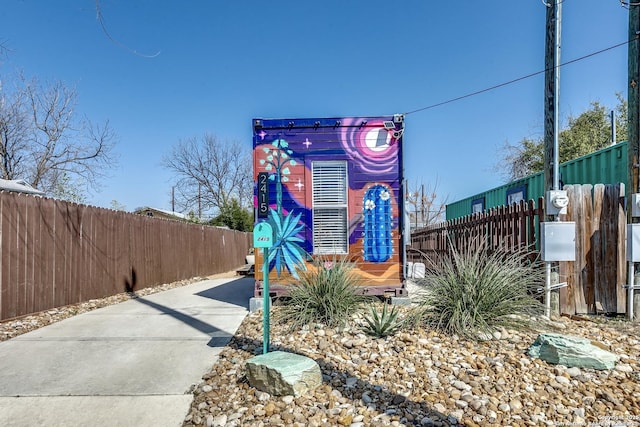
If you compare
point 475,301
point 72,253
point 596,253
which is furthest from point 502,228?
point 72,253

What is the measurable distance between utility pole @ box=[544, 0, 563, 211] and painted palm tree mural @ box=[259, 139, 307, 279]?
12.0ft

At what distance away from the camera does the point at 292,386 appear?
3.10 m

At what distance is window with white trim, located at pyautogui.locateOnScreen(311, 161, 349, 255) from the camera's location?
6.44 m

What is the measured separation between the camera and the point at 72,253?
7.47 m

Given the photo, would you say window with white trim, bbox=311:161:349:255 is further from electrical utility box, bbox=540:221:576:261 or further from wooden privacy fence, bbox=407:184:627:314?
electrical utility box, bbox=540:221:576:261

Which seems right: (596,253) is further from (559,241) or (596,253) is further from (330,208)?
(330,208)

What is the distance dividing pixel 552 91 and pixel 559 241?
2147 millimetres

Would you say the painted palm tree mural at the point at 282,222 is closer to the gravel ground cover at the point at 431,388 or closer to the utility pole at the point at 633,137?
the gravel ground cover at the point at 431,388

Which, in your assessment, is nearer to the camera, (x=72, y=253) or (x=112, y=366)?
(x=112, y=366)

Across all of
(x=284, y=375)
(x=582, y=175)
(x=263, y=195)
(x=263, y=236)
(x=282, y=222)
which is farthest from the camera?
(x=582, y=175)

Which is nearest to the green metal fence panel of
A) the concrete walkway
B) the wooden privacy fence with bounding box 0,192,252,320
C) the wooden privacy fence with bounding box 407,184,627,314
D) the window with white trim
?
the wooden privacy fence with bounding box 407,184,627,314

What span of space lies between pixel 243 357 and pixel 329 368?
100cm

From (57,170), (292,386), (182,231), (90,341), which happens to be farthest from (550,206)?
(57,170)

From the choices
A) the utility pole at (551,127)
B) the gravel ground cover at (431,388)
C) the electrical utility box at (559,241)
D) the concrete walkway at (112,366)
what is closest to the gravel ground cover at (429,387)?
the gravel ground cover at (431,388)
